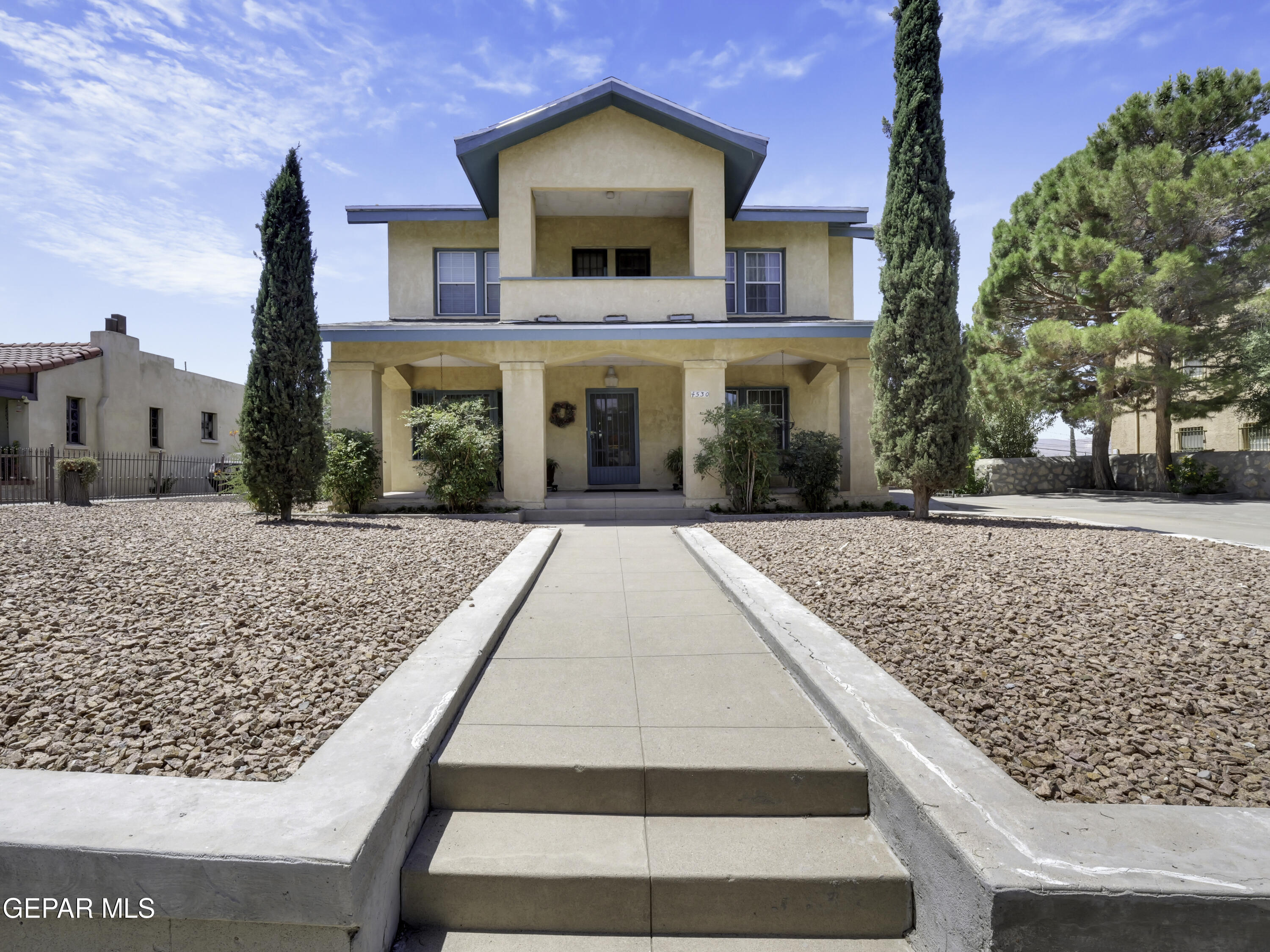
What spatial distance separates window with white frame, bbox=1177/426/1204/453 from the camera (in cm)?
2495

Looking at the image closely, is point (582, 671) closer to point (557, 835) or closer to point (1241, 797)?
point (557, 835)

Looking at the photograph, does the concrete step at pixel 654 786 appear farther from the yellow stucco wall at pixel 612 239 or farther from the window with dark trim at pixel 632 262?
the window with dark trim at pixel 632 262

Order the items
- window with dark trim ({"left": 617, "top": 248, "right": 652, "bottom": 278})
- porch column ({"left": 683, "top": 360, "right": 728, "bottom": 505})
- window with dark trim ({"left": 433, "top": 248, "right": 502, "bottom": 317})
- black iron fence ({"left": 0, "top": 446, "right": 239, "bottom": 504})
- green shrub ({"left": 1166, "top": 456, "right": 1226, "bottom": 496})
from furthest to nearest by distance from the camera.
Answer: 1. green shrub ({"left": 1166, "top": 456, "right": 1226, "bottom": 496})
2. window with dark trim ({"left": 617, "top": 248, "right": 652, "bottom": 278})
3. window with dark trim ({"left": 433, "top": 248, "right": 502, "bottom": 317})
4. black iron fence ({"left": 0, "top": 446, "right": 239, "bottom": 504})
5. porch column ({"left": 683, "top": 360, "right": 728, "bottom": 505})

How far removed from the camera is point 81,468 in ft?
41.6

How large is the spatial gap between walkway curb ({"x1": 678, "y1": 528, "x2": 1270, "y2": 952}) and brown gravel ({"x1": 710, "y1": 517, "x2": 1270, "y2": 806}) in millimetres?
271

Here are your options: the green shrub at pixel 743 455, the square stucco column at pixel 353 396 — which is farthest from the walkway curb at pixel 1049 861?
the square stucco column at pixel 353 396

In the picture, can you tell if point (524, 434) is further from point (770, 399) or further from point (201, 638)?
point (201, 638)

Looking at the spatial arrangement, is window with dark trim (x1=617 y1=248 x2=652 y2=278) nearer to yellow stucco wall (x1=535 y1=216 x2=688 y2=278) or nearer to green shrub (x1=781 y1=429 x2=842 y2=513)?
yellow stucco wall (x1=535 y1=216 x2=688 y2=278)

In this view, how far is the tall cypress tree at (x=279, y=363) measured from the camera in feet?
30.4

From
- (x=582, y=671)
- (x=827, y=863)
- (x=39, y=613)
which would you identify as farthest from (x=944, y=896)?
(x=39, y=613)

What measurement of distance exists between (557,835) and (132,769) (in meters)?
1.75

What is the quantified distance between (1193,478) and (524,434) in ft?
56.9

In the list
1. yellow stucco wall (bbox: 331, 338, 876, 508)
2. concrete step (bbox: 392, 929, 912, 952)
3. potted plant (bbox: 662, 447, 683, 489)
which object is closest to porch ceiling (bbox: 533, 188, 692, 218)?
yellow stucco wall (bbox: 331, 338, 876, 508)

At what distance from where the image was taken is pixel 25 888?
204cm
